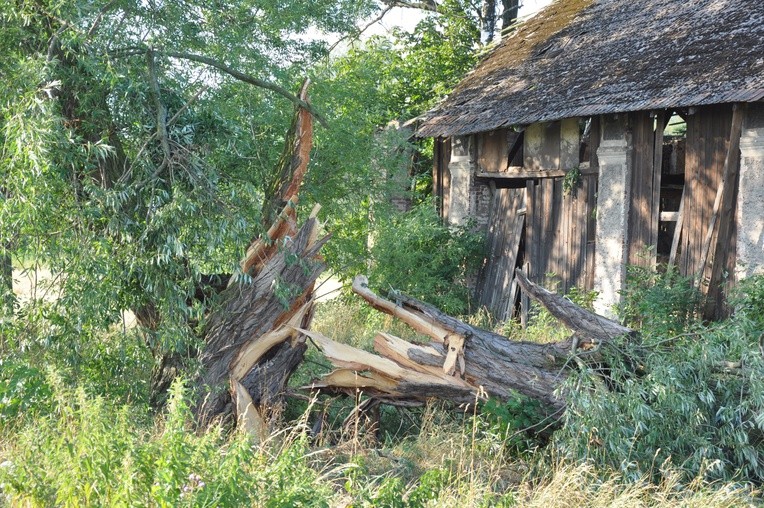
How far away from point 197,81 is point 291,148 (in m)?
2.19

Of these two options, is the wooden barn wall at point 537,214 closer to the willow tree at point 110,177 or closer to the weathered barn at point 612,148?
the weathered barn at point 612,148

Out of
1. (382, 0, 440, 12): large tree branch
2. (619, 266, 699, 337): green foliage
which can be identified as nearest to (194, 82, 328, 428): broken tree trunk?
(619, 266, 699, 337): green foliage

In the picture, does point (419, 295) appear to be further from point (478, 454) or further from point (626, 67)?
point (478, 454)

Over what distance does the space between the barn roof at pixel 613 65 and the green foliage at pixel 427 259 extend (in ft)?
5.33

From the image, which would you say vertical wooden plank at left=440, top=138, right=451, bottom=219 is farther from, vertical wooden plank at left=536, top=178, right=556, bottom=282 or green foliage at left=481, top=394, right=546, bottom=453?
Answer: green foliage at left=481, top=394, right=546, bottom=453

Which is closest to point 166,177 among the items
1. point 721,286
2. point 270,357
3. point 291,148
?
point 291,148

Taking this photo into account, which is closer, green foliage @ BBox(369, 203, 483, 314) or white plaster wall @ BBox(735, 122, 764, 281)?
white plaster wall @ BBox(735, 122, 764, 281)

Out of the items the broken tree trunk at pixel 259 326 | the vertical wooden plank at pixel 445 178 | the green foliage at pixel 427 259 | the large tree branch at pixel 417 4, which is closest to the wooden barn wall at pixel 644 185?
the green foliage at pixel 427 259

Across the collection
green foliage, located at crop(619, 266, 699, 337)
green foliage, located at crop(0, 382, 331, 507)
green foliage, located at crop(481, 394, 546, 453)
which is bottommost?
green foliage, located at crop(481, 394, 546, 453)

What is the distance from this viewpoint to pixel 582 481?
5805 millimetres

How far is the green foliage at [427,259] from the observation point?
13.8 meters

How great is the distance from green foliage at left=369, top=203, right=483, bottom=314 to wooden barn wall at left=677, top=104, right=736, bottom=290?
13.1 ft

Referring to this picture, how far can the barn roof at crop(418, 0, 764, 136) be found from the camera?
32.8ft

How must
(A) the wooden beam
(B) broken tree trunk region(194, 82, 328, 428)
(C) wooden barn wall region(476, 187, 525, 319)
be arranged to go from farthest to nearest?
(C) wooden barn wall region(476, 187, 525, 319) → (A) the wooden beam → (B) broken tree trunk region(194, 82, 328, 428)
